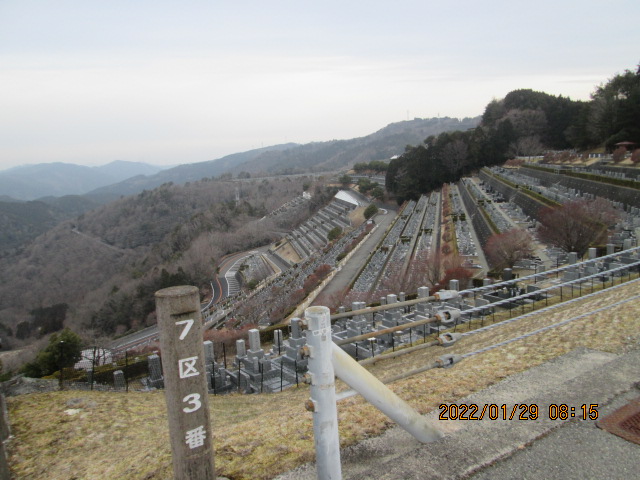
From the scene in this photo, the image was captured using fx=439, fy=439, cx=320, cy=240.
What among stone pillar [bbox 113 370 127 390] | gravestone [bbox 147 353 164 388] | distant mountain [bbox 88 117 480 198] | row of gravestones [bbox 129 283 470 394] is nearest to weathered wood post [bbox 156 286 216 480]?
row of gravestones [bbox 129 283 470 394]

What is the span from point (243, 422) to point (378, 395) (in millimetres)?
2684

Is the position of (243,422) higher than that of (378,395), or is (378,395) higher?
(378,395)

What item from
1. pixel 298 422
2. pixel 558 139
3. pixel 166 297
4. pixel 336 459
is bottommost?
pixel 298 422

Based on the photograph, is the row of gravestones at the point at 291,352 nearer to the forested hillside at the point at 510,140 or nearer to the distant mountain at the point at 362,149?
the forested hillside at the point at 510,140

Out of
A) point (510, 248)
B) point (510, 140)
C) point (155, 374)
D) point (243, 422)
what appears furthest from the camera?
point (510, 140)

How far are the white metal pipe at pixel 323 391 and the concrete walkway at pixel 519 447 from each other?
39cm

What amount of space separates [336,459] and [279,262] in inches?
1672

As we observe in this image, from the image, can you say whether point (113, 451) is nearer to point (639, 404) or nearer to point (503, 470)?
point (503, 470)

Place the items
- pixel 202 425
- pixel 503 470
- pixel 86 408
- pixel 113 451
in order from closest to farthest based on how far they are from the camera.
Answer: pixel 202 425, pixel 503 470, pixel 113 451, pixel 86 408

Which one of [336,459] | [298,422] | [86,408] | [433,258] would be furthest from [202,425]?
[433,258]

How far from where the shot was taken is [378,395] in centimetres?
237

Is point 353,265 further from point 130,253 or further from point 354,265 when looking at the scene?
point 130,253

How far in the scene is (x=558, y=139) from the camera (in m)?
45.5

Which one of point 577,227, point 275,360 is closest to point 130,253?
point 275,360
